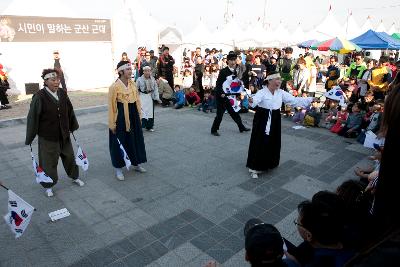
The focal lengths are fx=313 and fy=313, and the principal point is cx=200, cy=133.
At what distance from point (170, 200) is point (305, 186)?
6.96 feet

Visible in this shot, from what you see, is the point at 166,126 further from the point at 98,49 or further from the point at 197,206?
the point at 98,49

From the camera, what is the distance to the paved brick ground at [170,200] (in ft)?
11.1

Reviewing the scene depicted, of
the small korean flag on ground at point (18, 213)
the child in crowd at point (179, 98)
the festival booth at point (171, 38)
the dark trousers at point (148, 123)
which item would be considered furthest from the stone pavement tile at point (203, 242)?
the festival booth at point (171, 38)

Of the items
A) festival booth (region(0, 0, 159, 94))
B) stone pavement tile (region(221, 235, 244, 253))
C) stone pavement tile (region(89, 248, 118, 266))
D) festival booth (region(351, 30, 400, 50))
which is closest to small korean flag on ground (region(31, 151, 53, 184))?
stone pavement tile (region(89, 248, 118, 266))

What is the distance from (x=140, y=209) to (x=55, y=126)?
1704 mm

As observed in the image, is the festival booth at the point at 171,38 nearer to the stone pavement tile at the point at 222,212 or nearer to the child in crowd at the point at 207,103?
the child in crowd at the point at 207,103

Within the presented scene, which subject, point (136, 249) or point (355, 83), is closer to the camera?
point (136, 249)

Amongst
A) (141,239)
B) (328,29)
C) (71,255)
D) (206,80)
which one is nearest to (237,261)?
(141,239)

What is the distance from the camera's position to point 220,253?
3338 millimetres

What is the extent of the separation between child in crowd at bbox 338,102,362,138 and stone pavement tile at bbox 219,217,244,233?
4.84 metres

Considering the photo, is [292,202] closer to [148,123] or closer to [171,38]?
[148,123]

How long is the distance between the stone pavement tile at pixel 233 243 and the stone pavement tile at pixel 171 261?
0.54 meters

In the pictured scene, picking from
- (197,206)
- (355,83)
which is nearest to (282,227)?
(197,206)

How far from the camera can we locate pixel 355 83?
9609mm
